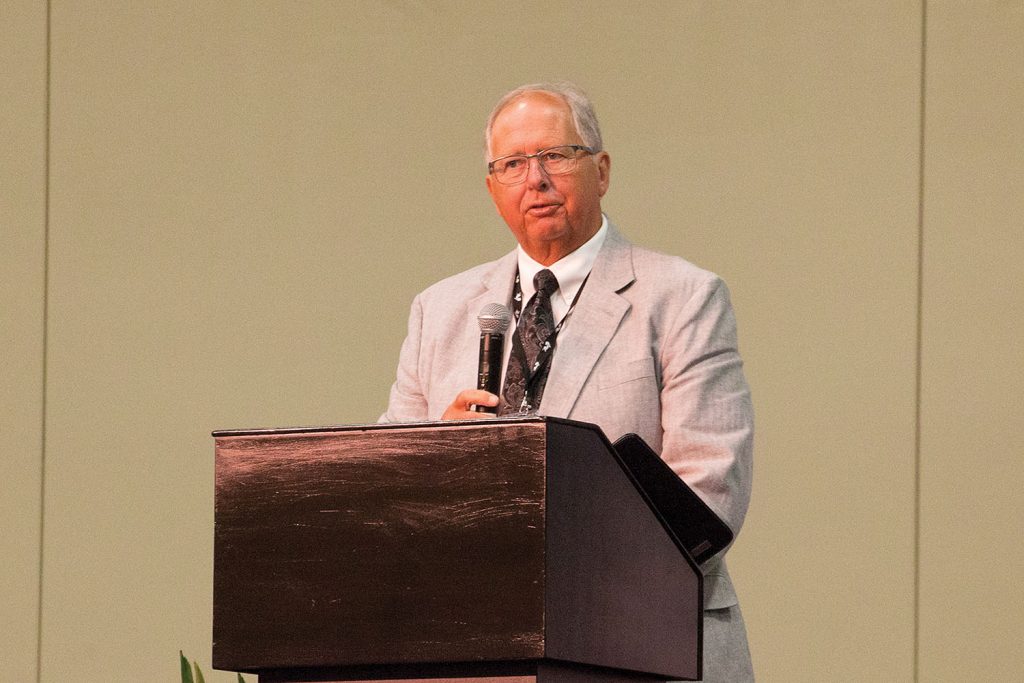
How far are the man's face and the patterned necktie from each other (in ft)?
0.32

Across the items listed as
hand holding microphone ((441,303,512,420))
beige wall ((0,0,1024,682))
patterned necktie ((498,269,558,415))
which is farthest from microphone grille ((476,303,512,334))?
beige wall ((0,0,1024,682))

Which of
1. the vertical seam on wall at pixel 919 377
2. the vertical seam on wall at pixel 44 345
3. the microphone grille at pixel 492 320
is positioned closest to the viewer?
the microphone grille at pixel 492 320

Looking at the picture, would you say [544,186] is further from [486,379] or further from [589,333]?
[486,379]

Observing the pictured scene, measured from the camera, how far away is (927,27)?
4680mm

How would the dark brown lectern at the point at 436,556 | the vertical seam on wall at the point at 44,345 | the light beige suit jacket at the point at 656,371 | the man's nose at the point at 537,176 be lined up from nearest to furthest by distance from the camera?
the dark brown lectern at the point at 436,556
the light beige suit jacket at the point at 656,371
the man's nose at the point at 537,176
the vertical seam on wall at the point at 44,345

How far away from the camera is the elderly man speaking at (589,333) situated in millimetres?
2670

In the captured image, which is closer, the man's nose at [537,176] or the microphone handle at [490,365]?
the microphone handle at [490,365]

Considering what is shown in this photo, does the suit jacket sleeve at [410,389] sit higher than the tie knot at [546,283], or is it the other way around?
the tie knot at [546,283]

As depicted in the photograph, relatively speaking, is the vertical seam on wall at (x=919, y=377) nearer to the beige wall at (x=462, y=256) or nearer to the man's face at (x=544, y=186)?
the beige wall at (x=462, y=256)

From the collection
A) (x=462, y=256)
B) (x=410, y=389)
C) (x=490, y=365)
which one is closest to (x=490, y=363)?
(x=490, y=365)

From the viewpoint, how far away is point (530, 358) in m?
2.80

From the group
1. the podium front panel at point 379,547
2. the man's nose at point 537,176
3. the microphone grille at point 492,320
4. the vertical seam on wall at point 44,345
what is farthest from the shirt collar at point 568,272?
the vertical seam on wall at point 44,345

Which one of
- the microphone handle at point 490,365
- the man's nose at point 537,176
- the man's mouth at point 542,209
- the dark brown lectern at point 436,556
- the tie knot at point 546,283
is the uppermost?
the man's nose at point 537,176

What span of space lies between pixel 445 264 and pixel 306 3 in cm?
98
